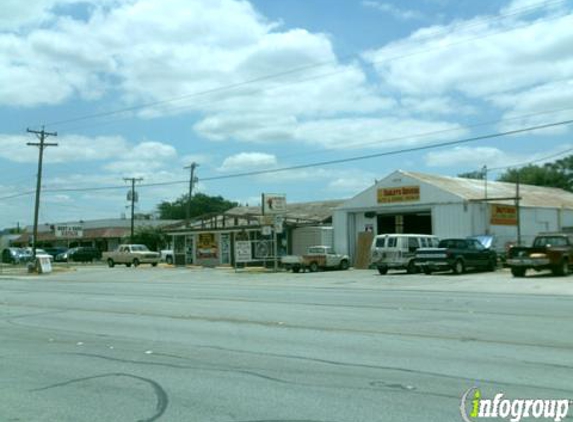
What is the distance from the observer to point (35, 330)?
15.3 meters

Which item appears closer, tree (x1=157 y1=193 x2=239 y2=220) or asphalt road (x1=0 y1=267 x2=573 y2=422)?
asphalt road (x1=0 y1=267 x2=573 y2=422)

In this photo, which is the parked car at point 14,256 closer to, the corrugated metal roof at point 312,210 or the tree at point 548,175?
the corrugated metal roof at point 312,210

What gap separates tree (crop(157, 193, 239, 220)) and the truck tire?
10971cm

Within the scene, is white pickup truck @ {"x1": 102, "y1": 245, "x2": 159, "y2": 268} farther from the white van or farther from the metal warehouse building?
the white van

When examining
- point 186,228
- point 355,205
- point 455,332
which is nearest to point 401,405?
point 455,332

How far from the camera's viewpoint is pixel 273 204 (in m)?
47.4

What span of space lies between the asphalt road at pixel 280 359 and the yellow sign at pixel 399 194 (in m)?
25.1

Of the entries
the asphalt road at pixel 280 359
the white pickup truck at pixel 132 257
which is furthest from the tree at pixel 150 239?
the asphalt road at pixel 280 359

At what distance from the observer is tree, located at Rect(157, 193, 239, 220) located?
140750mm

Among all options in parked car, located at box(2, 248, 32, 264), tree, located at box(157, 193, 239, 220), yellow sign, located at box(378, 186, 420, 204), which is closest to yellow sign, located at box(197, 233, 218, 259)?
yellow sign, located at box(378, 186, 420, 204)

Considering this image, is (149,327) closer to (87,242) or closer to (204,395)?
(204,395)

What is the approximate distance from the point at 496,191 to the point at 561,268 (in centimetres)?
1971

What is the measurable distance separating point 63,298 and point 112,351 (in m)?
13.9

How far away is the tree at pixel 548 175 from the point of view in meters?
89.0
